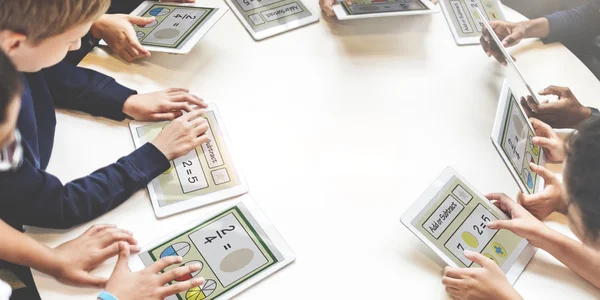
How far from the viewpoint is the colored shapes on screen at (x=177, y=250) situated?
38.2 inches

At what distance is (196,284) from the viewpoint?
0.92 m

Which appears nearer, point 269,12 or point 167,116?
point 167,116

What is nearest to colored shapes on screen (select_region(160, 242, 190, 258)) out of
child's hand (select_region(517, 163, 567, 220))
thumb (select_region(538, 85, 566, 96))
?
child's hand (select_region(517, 163, 567, 220))

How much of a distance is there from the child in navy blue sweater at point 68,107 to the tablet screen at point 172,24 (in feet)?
0.50

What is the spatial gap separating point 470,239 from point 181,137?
1.97 ft

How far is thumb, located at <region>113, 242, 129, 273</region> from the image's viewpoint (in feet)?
3.05

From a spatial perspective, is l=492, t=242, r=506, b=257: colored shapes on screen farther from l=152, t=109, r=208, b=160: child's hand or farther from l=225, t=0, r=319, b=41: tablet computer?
l=225, t=0, r=319, b=41: tablet computer

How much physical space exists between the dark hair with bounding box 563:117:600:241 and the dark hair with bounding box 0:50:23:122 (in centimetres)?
87

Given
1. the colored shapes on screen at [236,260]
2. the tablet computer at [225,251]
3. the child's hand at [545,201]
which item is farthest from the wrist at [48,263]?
the child's hand at [545,201]

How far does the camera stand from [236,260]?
967 mm

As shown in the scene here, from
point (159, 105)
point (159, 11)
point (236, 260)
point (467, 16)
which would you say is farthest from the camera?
point (467, 16)

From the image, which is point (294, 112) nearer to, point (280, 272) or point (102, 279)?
point (280, 272)

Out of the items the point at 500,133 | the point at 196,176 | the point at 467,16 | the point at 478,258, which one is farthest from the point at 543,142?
the point at 196,176

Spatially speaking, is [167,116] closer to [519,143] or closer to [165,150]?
[165,150]
